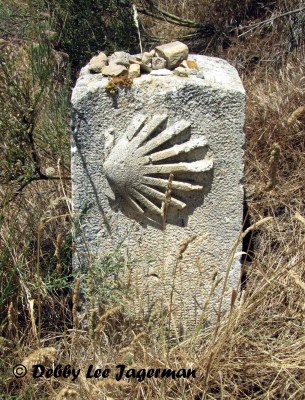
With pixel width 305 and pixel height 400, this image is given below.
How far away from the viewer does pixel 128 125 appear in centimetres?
199

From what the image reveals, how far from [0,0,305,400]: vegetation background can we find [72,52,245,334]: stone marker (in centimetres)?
10

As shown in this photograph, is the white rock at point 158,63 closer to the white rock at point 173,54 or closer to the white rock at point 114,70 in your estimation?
the white rock at point 173,54

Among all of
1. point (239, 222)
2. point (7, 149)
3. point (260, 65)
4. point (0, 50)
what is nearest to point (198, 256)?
point (239, 222)

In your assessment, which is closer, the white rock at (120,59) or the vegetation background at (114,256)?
the vegetation background at (114,256)

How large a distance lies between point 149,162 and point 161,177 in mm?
77

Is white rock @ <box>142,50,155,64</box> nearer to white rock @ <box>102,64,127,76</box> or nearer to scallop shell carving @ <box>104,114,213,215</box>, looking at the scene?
white rock @ <box>102,64,127,76</box>

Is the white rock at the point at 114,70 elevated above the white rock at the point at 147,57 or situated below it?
below

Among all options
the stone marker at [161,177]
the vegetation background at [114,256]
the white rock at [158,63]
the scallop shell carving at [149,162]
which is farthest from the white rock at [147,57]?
the vegetation background at [114,256]

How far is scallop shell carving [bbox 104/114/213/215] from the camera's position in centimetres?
197

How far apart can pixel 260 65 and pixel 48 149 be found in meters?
1.63

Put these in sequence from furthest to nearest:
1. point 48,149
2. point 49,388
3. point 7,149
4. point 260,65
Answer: point 260,65, point 48,149, point 7,149, point 49,388

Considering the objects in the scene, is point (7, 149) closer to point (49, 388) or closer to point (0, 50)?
point (0, 50)

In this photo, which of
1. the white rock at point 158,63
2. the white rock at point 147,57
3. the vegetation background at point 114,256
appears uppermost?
the white rock at point 147,57

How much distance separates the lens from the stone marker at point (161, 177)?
1.97 m
